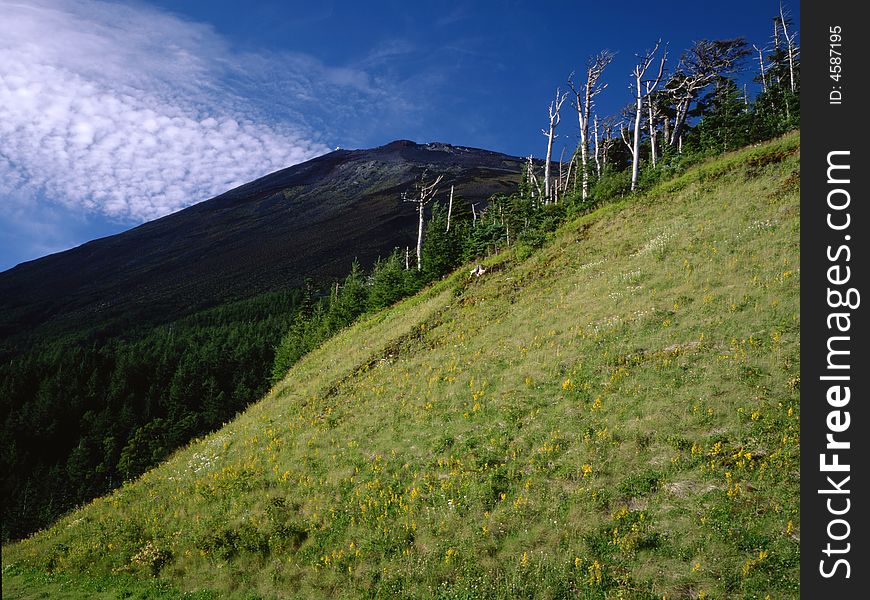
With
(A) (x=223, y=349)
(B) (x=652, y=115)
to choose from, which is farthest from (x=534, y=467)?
(A) (x=223, y=349)

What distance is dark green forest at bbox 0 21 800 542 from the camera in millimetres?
36656

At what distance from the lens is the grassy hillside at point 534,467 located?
859cm

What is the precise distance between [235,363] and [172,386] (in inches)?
499

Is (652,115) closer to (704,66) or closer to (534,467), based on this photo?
(704,66)

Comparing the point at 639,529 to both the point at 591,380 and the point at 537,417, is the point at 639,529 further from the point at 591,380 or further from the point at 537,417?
the point at 591,380

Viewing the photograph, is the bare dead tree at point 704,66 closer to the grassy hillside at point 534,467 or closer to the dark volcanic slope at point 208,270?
the grassy hillside at point 534,467

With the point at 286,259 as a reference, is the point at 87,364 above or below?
below

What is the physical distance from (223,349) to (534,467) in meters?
86.8

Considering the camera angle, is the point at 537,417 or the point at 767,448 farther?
the point at 537,417

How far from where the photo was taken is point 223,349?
87.8 metres

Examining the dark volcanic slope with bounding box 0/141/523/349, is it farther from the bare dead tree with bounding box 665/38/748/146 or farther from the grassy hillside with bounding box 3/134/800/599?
the grassy hillside with bounding box 3/134/800/599

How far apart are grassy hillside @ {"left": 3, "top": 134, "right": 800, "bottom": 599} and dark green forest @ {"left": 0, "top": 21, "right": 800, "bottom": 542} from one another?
13.7 meters

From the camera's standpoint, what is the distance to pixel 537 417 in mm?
13148
